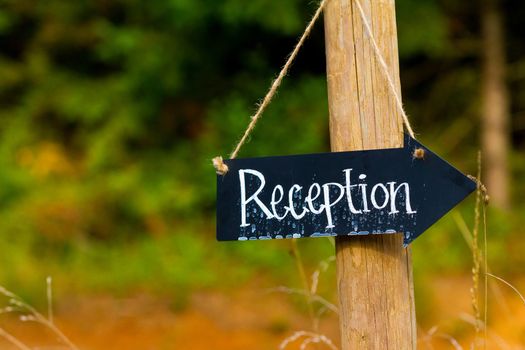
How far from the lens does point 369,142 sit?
176cm

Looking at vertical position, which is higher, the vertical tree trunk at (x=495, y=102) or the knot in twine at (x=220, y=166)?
the vertical tree trunk at (x=495, y=102)

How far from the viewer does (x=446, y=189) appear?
66.5 inches

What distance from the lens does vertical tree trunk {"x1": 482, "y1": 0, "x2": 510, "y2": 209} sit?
21.5ft

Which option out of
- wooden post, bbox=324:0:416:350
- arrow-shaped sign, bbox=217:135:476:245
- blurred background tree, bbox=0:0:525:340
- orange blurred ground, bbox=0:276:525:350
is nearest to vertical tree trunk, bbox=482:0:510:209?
blurred background tree, bbox=0:0:525:340

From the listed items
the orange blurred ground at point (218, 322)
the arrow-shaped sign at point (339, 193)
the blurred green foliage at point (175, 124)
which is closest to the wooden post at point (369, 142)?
the arrow-shaped sign at point (339, 193)

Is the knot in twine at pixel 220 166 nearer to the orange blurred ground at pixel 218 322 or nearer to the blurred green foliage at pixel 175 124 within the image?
the orange blurred ground at pixel 218 322

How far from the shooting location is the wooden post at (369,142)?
5.76 feet

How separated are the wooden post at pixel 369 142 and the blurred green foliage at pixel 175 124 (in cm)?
361

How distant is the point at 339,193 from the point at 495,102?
17.5ft

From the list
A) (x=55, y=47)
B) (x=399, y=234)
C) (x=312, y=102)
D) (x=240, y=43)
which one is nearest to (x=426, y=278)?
(x=312, y=102)

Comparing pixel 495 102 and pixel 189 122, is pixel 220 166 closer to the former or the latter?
pixel 495 102

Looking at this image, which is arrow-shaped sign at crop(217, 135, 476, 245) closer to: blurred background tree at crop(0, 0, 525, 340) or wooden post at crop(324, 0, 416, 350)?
wooden post at crop(324, 0, 416, 350)

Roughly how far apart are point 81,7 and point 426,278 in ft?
16.8

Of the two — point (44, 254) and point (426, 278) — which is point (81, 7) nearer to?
point (44, 254)
